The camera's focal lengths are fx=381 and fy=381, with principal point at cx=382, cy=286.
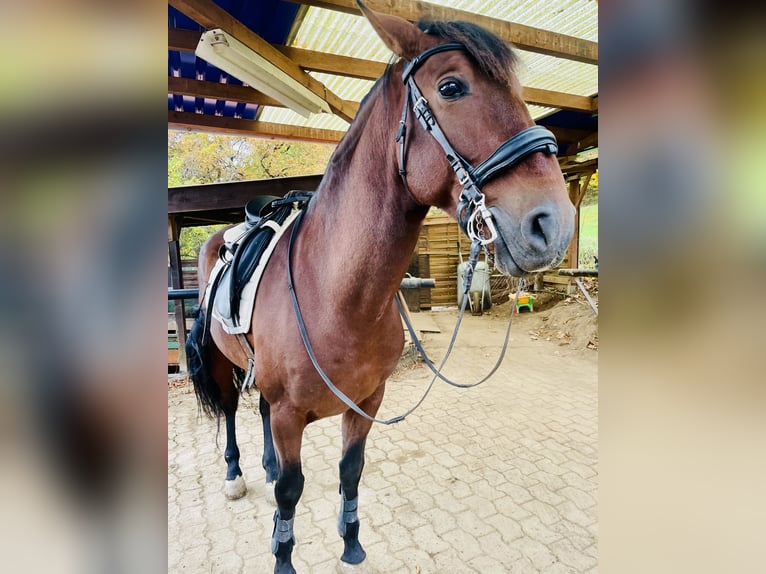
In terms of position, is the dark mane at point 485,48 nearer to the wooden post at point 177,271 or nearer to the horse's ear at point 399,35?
the horse's ear at point 399,35

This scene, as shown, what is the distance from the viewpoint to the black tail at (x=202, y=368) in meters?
2.94

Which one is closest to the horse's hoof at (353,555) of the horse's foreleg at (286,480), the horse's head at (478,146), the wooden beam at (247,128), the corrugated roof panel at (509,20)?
the horse's foreleg at (286,480)

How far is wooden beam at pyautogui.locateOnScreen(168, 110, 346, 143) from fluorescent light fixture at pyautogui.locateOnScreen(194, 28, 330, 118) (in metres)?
0.88

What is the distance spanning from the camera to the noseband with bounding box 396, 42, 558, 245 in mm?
1005

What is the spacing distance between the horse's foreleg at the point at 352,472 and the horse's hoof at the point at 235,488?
0.96 meters

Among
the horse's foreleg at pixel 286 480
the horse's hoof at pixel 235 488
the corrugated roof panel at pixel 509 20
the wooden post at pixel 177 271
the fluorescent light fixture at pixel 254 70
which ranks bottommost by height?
the horse's hoof at pixel 235 488

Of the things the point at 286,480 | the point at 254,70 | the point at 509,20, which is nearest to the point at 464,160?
the point at 286,480

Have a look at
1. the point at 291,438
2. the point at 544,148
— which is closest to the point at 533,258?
the point at 544,148

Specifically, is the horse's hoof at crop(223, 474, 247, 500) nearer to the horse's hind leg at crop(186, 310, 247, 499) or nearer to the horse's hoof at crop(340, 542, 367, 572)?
the horse's hind leg at crop(186, 310, 247, 499)

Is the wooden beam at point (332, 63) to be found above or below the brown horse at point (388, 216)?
above

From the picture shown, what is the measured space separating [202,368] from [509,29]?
3428 mm

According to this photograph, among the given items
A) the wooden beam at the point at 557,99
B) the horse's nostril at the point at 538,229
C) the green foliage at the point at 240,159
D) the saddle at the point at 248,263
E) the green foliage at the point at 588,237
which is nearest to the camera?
the horse's nostril at the point at 538,229
